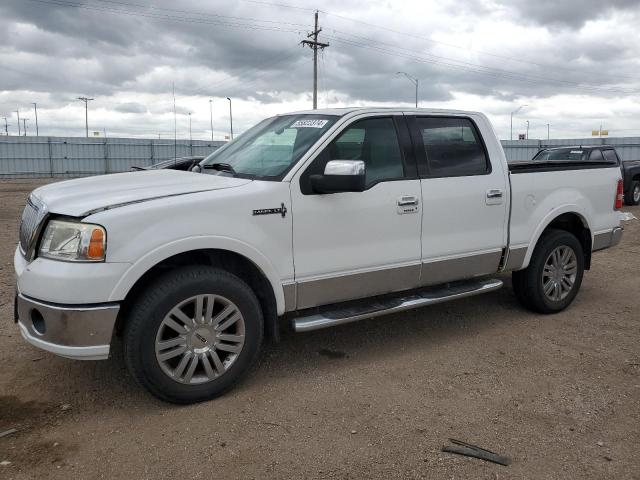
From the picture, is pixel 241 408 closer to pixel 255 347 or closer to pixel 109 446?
pixel 255 347

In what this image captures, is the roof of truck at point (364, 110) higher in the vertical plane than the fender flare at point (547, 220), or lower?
higher

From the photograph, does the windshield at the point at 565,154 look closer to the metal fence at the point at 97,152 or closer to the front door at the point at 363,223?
the front door at the point at 363,223

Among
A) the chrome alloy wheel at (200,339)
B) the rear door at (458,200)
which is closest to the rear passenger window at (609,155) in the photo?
the rear door at (458,200)

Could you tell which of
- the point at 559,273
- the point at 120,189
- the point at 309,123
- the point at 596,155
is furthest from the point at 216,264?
the point at 596,155

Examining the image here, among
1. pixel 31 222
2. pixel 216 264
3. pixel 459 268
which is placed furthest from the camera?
pixel 459 268

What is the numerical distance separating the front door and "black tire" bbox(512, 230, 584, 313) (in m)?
1.50

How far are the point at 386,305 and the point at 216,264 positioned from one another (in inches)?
52.2

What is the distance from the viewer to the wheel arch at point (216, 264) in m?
3.28

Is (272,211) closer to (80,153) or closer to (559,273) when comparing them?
(559,273)

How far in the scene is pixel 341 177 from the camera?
12.1ft

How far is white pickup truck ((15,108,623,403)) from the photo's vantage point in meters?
3.25

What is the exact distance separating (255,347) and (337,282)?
0.75 m

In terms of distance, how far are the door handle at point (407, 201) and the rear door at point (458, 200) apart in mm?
118

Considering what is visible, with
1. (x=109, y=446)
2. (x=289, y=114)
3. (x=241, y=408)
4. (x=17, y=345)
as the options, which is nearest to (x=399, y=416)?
(x=241, y=408)
